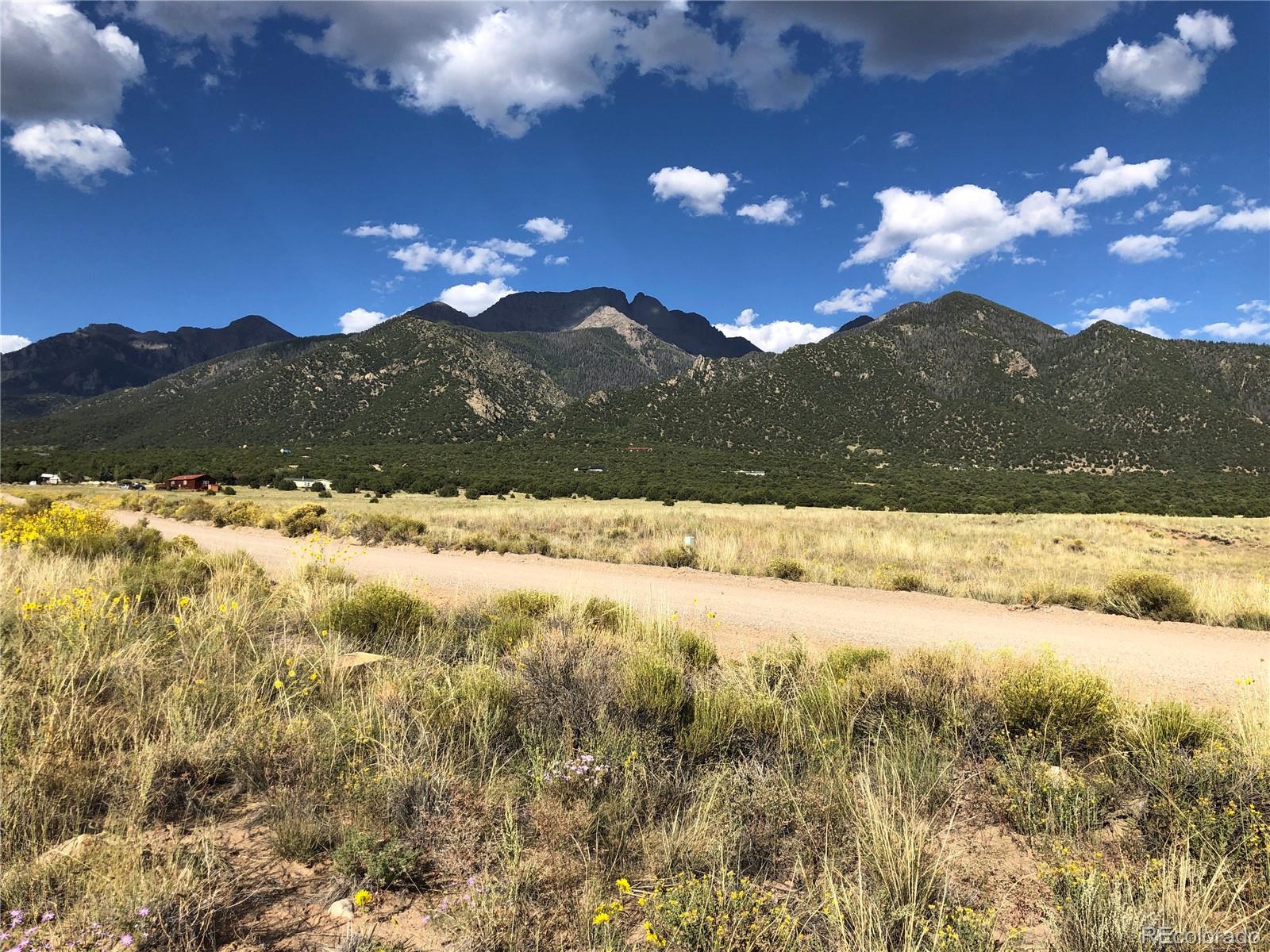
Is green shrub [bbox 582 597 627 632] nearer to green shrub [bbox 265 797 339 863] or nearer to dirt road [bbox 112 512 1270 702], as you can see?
dirt road [bbox 112 512 1270 702]

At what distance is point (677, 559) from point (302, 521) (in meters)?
13.4

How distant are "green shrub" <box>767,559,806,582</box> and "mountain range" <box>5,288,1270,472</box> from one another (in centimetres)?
8141

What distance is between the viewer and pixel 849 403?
108 meters

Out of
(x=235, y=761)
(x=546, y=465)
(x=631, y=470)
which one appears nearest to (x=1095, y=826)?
(x=235, y=761)

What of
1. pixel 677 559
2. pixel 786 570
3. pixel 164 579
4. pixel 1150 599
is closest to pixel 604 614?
pixel 164 579

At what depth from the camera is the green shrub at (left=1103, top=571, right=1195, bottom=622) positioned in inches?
372

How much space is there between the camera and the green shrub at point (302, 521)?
19.3m

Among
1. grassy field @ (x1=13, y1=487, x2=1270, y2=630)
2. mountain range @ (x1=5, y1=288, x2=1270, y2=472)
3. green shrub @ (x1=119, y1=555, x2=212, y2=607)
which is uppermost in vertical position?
mountain range @ (x1=5, y1=288, x2=1270, y2=472)

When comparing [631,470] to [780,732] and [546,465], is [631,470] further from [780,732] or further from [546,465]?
[780,732]

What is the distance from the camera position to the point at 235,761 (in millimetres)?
3732

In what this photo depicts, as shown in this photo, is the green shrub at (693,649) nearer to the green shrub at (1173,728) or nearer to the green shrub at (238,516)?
the green shrub at (1173,728)

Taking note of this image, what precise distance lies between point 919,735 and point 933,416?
365ft

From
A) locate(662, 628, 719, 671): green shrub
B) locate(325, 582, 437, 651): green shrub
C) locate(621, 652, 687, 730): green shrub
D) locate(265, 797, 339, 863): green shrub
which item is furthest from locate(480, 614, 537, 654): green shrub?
locate(265, 797, 339, 863): green shrub

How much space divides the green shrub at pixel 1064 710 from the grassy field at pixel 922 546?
21.1ft
